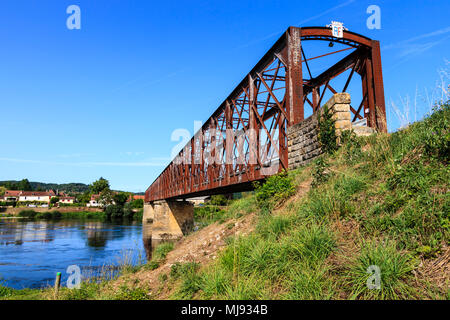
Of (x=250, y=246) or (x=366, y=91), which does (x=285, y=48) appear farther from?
(x=250, y=246)

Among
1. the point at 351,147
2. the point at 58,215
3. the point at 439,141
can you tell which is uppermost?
the point at 351,147

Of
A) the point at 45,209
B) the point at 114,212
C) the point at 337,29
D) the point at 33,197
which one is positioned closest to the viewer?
the point at 337,29

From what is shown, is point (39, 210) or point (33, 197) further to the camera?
point (33, 197)

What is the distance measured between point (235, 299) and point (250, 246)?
1.48 m

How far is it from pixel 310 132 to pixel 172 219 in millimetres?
35099

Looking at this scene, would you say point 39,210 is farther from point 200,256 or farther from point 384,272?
point 384,272

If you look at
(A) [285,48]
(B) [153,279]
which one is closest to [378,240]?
(B) [153,279]

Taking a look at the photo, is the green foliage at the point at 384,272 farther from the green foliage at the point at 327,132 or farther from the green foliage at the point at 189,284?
the green foliage at the point at 327,132

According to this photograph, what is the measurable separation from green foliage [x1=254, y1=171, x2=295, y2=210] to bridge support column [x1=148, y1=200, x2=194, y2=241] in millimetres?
32560

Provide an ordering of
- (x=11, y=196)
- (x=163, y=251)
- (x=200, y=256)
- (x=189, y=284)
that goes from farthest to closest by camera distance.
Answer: (x=11, y=196) → (x=163, y=251) → (x=200, y=256) → (x=189, y=284)

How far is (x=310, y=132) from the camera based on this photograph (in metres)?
9.77

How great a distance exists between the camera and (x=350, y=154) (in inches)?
303

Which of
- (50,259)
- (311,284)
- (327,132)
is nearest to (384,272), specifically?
(311,284)

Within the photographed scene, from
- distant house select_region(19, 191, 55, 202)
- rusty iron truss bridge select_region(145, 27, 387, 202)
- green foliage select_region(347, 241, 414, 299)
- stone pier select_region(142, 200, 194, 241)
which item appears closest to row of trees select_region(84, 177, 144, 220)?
distant house select_region(19, 191, 55, 202)
